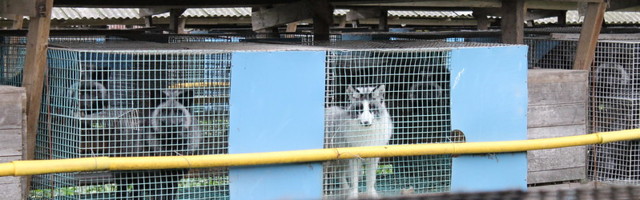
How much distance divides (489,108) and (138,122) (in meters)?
2.79

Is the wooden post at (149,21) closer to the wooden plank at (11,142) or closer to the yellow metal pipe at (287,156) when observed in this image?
the yellow metal pipe at (287,156)

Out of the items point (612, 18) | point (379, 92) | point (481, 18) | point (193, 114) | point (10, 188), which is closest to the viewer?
point (10, 188)

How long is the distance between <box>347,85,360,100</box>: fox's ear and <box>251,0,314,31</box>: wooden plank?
365 cm

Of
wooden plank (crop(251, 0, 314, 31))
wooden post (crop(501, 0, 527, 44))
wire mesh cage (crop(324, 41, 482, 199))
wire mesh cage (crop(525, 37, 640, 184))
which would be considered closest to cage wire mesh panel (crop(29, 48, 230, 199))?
wire mesh cage (crop(324, 41, 482, 199))

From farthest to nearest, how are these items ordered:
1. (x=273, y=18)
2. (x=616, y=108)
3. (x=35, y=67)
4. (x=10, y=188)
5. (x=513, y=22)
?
(x=273, y=18) → (x=513, y=22) → (x=616, y=108) → (x=35, y=67) → (x=10, y=188)

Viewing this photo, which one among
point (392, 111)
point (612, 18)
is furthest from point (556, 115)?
point (612, 18)

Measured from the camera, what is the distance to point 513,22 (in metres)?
9.42

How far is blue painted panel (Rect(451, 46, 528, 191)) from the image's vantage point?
729 centimetres

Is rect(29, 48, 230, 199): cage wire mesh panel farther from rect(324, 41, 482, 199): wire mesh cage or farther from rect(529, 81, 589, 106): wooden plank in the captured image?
rect(529, 81, 589, 106): wooden plank

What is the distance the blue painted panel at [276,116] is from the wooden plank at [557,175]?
2.36m

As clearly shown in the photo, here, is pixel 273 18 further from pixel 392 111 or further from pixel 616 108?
pixel 616 108

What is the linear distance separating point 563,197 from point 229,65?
13.6ft

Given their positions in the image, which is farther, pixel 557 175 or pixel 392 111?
pixel 557 175

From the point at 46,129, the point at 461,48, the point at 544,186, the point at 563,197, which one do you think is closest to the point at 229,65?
the point at 46,129
